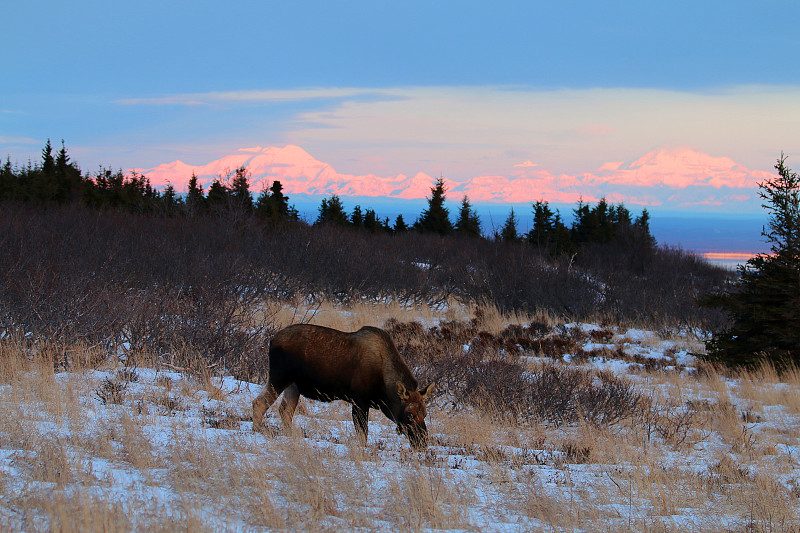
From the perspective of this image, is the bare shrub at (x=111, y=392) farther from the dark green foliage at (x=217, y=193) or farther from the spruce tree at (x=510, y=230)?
the spruce tree at (x=510, y=230)

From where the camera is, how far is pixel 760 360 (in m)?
10.9

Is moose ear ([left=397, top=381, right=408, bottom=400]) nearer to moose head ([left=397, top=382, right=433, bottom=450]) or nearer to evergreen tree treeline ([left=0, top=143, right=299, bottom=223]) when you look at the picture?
moose head ([left=397, top=382, right=433, bottom=450])

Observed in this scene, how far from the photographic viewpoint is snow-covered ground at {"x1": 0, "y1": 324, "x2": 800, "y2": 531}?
3.46 meters

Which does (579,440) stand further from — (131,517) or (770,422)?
(131,517)

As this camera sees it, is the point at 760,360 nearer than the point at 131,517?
No

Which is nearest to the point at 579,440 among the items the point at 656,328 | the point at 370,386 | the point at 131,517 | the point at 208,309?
the point at 370,386

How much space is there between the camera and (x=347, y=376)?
5.17 meters

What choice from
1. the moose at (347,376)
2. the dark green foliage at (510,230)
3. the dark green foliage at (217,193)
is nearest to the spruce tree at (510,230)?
the dark green foliage at (510,230)

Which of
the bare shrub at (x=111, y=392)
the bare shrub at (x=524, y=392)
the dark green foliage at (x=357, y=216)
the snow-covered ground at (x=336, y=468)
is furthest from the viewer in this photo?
the dark green foliage at (x=357, y=216)

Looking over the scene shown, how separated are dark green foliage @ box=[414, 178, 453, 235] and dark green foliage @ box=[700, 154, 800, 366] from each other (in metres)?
27.3

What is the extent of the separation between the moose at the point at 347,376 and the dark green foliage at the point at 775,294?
26.2ft

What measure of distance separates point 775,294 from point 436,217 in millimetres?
28502

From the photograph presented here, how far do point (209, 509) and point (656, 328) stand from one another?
616 inches

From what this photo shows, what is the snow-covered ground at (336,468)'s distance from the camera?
136 inches
